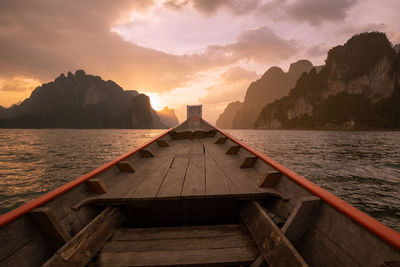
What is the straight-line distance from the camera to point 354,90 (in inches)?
3563

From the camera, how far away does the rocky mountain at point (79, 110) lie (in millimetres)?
160000

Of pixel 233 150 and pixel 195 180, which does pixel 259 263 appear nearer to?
pixel 195 180

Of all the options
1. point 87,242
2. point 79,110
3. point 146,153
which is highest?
point 79,110

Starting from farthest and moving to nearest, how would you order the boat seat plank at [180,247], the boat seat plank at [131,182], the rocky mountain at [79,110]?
the rocky mountain at [79,110], the boat seat plank at [131,182], the boat seat plank at [180,247]

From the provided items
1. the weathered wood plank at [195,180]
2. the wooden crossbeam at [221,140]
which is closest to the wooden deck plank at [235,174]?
the weathered wood plank at [195,180]

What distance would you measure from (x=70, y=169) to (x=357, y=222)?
1259 cm

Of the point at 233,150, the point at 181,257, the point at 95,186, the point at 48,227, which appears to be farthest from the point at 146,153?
the point at 181,257

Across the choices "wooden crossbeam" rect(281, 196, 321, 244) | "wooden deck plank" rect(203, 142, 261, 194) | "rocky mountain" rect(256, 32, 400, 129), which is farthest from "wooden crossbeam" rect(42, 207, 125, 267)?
"rocky mountain" rect(256, 32, 400, 129)

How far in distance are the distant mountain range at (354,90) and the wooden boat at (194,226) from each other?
105 meters

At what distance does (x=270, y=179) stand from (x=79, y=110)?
223600 mm

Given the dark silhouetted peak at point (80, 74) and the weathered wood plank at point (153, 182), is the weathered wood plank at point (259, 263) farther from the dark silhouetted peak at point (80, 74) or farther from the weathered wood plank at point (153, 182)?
the dark silhouetted peak at point (80, 74)

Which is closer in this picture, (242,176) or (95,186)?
(95,186)

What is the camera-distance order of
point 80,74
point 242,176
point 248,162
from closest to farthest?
1. point 242,176
2. point 248,162
3. point 80,74

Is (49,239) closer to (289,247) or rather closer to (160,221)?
(160,221)
